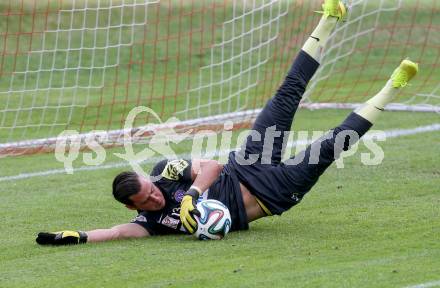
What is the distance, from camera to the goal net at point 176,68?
13562 millimetres

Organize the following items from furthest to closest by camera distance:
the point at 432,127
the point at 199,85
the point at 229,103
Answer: the point at 199,85, the point at 229,103, the point at 432,127

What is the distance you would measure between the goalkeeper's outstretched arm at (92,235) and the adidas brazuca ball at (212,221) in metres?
0.52

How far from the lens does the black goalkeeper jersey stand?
7652 millimetres

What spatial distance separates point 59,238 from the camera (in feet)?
24.1

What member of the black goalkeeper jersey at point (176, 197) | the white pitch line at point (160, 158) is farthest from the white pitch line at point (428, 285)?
the white pitch line at point (160, 158)

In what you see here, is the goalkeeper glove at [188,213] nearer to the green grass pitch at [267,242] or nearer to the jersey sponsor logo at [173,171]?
the green grass pitch at [267,242]

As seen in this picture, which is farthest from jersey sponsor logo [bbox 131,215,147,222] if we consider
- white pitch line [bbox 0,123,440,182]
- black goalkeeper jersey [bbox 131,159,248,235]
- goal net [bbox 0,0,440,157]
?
goal net [bbox 0,0,440,157]

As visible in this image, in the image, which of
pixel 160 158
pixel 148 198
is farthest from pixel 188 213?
pixel 160 158

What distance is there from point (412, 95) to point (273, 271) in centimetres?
900

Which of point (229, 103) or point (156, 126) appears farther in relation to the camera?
point (229, 103)

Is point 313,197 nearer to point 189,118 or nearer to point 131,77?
point 189,118

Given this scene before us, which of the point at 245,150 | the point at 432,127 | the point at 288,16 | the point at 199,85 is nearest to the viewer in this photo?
the point at 245,150

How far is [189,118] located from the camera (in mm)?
13641

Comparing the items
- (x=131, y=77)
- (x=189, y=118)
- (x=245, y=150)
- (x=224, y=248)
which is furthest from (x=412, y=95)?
(x=224, y=248)
